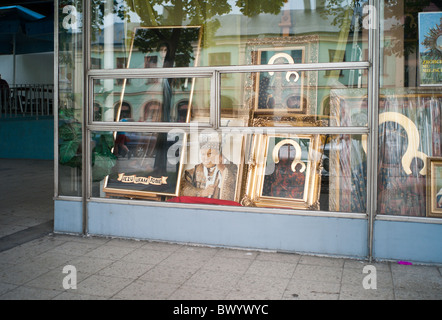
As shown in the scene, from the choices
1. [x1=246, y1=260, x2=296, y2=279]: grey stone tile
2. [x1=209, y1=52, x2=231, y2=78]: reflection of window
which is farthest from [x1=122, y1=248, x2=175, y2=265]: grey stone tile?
Answer: [x1=209, y1=52, x2=231, y2=78]: reflection of window

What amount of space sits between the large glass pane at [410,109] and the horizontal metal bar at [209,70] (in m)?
0.40

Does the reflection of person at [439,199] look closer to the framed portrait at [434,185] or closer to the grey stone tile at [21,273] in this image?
the framed portrait at [434,185]


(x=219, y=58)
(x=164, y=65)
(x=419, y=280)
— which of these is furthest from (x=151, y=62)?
(x=419, y=280)

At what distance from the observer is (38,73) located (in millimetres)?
18500

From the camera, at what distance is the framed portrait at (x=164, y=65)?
5406 mm

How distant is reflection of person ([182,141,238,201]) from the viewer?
5.31 m

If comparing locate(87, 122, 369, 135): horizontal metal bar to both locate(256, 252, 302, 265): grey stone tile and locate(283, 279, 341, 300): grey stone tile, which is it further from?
locate(283, 279, 341, 300): grey stone tile

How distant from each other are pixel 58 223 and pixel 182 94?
218 centimetres

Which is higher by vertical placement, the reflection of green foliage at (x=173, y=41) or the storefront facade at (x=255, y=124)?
the reflection of green foliage at (x=173, y=41)

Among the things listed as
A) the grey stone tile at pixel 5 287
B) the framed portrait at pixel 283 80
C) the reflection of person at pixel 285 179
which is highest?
the framed portrait at pixel 283 80

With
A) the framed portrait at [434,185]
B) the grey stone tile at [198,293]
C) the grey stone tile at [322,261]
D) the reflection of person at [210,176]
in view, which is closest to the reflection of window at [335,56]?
the framed portrait at [434,185]

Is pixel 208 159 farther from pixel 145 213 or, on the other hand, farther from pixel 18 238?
pixel 18 238

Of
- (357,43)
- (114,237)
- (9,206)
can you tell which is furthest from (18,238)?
(357,43)
